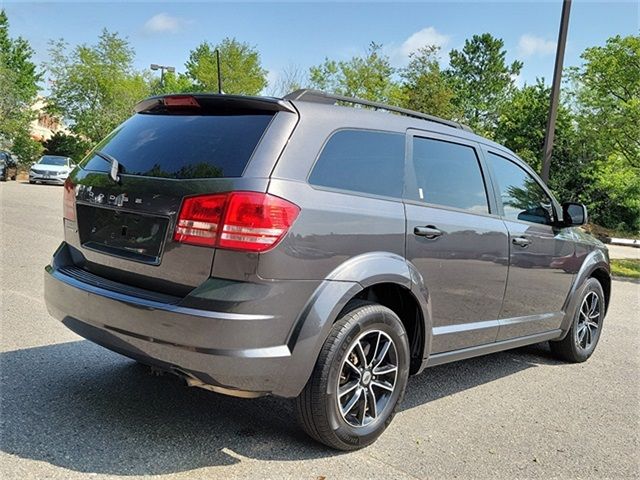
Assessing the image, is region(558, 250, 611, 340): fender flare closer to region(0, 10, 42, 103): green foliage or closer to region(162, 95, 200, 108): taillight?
region(162, 95, 200, 108): taillight

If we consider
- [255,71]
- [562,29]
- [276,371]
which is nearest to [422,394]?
[276,371]

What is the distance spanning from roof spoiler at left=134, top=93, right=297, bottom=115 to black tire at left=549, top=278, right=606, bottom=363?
343 centimetres

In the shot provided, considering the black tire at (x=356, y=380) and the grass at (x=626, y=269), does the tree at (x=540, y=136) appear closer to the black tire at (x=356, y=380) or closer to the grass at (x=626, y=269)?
the grass at (x=626, y=269)

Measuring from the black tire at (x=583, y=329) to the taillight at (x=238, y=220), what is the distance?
3.44m

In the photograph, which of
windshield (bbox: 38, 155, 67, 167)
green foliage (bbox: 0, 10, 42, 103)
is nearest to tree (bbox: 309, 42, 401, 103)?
windshield (bbox: 38, 155, 67, 167)

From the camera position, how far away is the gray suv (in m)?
2.71

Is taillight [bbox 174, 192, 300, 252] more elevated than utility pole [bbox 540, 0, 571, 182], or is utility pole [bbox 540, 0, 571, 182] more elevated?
utility pole [bbox 540, 0, 571, 182]

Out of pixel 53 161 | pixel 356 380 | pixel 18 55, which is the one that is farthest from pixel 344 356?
pixel 18 55

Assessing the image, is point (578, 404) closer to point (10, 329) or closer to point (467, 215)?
point (467, 215)

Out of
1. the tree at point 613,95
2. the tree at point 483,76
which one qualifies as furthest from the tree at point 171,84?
the tree at point 613,95

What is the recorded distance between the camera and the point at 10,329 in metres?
4.73

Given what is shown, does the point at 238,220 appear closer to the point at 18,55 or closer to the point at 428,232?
the point at 428,232

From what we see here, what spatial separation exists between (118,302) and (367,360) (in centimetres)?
136

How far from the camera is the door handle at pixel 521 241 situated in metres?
4.24
